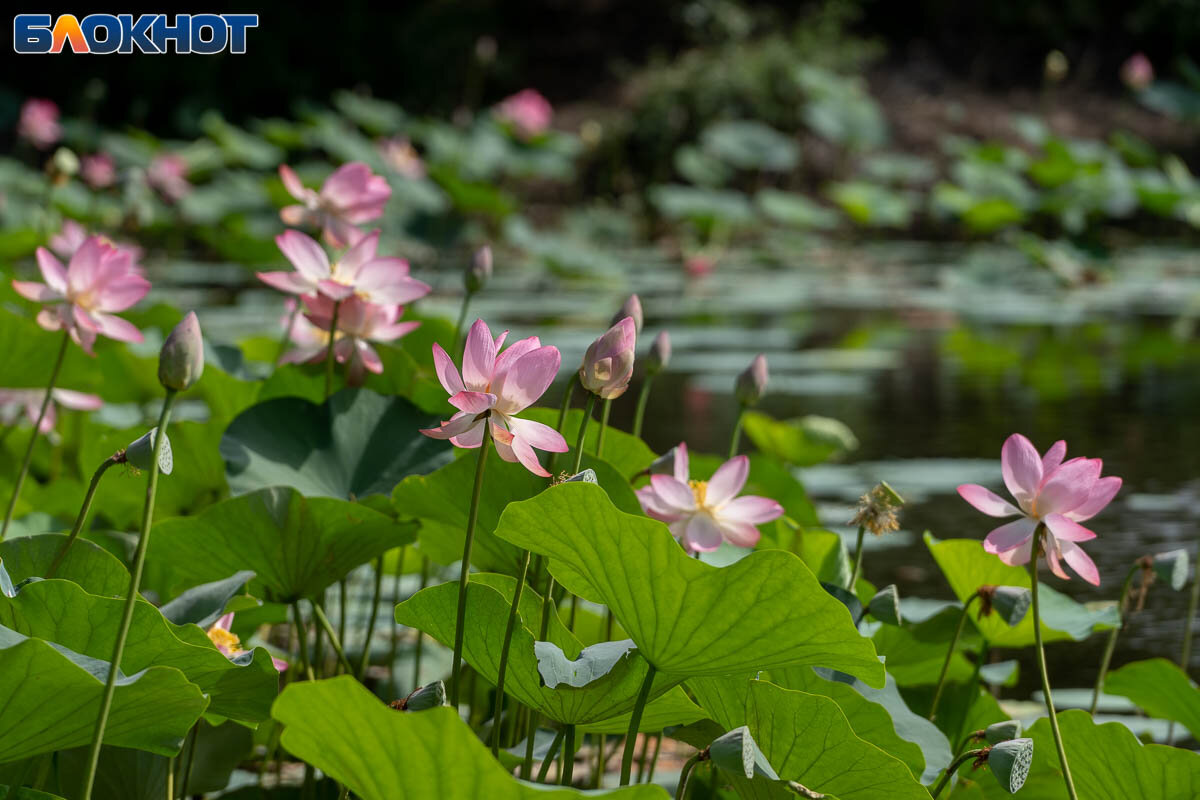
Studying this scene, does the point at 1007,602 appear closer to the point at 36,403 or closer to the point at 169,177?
the point at 36,403

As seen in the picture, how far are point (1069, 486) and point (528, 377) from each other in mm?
322

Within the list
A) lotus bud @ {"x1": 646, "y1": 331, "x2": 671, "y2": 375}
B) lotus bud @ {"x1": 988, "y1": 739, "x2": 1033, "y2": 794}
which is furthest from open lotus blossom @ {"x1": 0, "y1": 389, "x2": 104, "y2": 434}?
lotus bud @ {"x1": 988, "y1": 739, "x2": 1033, "y2": 794}

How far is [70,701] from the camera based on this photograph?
703 mm

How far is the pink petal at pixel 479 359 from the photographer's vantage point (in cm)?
81

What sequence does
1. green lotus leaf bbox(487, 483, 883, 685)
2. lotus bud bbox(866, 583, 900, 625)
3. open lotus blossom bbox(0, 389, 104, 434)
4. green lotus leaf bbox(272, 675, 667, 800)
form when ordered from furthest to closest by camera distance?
open lotus blossom bbox(0, 389, 104, 434) → lotus bud bbox(866, 583, 900, 625) → green lotus leaf bbox(487, 483, 883, 685) → green lotus leaf bbox(272, 675, 667, 800)

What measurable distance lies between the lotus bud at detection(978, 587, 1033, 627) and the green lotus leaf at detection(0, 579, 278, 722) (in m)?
0.49

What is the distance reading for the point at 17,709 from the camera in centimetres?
70

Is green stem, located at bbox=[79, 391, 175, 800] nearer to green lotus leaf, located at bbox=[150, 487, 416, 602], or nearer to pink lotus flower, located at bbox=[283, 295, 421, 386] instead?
green lotus leaf, located at bbox=[150, 487, 416, 602]

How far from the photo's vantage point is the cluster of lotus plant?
72 centimetres

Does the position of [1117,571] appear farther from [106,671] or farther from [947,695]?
[106,671]

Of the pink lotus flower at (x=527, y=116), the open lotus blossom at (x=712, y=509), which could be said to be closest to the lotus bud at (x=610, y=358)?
the open lotus blossom at (x=712, y=509)

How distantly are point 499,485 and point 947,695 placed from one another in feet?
1.55

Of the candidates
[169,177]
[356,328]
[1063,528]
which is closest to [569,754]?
[1063,528]

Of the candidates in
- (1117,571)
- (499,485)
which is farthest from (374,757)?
(1117,571)
